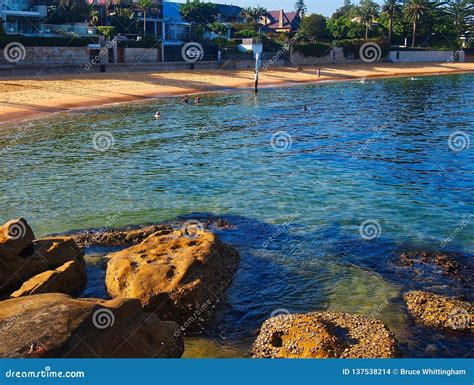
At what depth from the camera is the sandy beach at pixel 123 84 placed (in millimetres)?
53281

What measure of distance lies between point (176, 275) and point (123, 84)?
193 ft

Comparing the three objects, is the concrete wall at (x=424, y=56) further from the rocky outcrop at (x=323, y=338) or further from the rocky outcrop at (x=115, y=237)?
the rocky outcrop at (x=323, y=338)

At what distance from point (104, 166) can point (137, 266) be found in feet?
58.7

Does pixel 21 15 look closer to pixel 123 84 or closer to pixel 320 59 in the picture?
pixel 123 84

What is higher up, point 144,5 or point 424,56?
point 144,5

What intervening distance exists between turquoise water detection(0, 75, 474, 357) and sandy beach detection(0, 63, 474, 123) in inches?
173

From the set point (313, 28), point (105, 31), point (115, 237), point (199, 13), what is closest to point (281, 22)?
point (313, 28)

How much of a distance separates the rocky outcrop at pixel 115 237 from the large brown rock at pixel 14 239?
3321mm

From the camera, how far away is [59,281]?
14.4 meters

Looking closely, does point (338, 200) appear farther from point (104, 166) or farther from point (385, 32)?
point (385, 32)

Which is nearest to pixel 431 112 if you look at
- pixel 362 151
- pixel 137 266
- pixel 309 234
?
pixel 362 151

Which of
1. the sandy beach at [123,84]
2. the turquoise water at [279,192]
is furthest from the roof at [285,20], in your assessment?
the turquoise water at [279,192]

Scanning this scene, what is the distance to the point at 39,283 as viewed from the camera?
13.8 meters

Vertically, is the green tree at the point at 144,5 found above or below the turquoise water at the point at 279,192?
above
